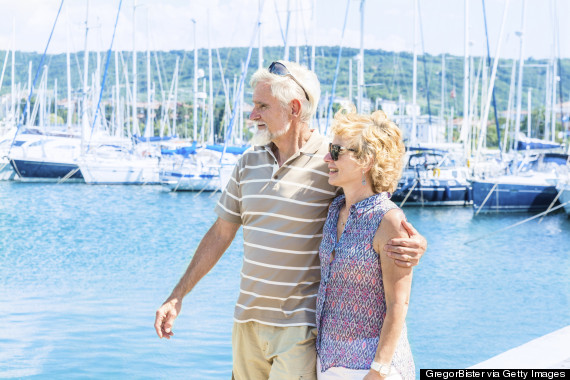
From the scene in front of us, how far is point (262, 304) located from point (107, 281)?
11.4 meters

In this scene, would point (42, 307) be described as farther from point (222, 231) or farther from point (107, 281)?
point (222, 231)

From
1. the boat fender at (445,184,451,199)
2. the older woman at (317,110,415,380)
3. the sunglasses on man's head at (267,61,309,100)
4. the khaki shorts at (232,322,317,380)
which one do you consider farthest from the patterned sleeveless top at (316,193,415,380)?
the boat fender at (445,184,451,199)

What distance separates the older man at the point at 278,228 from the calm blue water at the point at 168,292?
5.18 metres

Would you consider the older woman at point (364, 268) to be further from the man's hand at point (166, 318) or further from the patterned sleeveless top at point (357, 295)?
the man's hand at point (166, 318)

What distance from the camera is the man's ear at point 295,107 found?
302 centimetres

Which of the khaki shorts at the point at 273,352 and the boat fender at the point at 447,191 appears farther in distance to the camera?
the boat fender at the point at 447,191

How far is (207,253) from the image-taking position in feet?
10.5

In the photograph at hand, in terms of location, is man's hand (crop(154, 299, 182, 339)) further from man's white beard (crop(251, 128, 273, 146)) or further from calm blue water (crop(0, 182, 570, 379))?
calm blue water (crop(0, 182, 570, 379))

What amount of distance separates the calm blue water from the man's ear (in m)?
5.52

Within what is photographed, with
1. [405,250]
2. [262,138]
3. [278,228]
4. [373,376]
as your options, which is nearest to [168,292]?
[262,138]

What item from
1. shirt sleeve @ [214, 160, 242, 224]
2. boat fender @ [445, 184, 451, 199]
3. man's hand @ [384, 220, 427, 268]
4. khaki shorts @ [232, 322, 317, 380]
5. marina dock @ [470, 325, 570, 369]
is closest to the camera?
man's hand @ [384, 220, 427, 268]

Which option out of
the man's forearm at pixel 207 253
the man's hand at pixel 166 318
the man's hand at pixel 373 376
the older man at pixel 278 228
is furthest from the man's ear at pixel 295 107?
the man's hand at pixel 373 376

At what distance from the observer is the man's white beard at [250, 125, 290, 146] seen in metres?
3.02

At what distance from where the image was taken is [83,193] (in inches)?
1395
